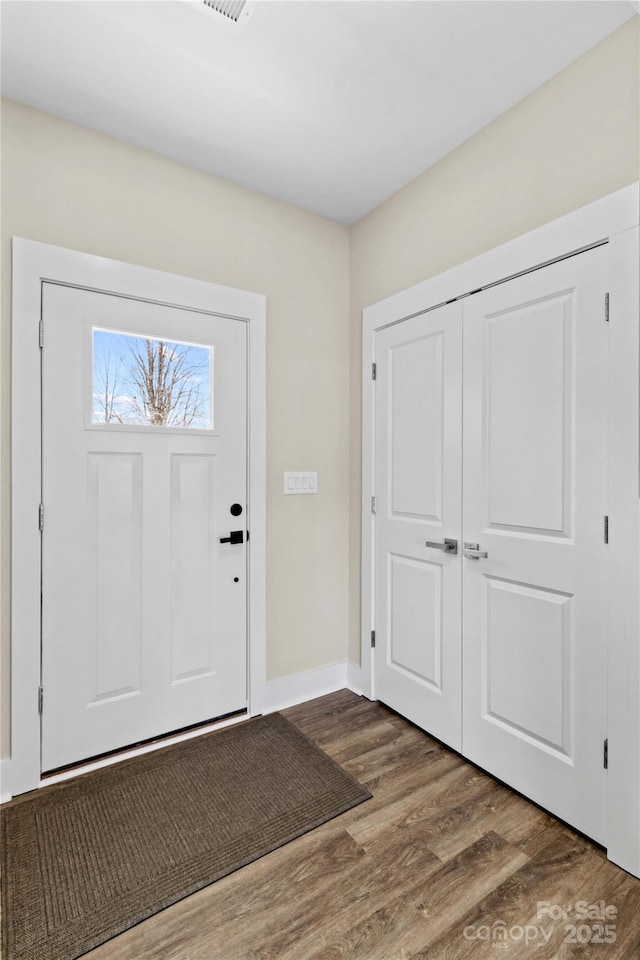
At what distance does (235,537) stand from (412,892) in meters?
1.52

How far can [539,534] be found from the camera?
178 cm

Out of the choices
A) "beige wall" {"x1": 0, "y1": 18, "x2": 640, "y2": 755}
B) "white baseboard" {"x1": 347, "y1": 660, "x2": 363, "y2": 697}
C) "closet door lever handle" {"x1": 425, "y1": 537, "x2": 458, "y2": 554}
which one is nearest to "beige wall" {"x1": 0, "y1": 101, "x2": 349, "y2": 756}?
"beige wall" {"x1": 0, "y1": 18, "x2": 640, "y2": 755}

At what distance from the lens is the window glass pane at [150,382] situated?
2.05 metres

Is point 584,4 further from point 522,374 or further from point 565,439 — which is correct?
point 565,439

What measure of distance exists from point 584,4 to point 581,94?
24 centimetres

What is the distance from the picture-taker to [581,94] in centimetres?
164

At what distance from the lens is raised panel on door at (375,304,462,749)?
83.5 inches

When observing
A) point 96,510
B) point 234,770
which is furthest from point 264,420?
point 234,770

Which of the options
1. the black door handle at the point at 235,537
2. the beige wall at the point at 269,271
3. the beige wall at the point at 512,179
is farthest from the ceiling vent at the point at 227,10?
the black door handle at the point at 235,537

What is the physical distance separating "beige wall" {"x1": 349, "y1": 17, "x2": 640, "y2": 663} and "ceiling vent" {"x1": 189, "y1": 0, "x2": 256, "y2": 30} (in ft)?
3.46

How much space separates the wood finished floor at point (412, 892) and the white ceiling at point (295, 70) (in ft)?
8.82

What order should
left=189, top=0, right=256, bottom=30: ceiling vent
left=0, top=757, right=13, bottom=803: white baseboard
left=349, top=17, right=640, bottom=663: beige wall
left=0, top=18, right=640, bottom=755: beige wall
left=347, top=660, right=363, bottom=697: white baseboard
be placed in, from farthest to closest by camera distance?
left=347, top=660, right=363, bottom=697: white baseboard
left=0, top=757, right=13, bottom=803: white baseboard
left=0, top=18, right=640, bottom=755: beige wall
left=349, top=17, right=640, bottom=663: beige wall
left=189, top=0, right=256, bottom=30: ceiling vent

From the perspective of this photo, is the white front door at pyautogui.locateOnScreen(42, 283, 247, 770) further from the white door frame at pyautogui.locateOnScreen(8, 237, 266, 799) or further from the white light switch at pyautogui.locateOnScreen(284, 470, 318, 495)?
the white light switch at pyautogui.locateOnScreen(284, 470, 318, 495)

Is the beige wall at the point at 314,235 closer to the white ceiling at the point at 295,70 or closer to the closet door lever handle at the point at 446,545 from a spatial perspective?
the white ceiling at the point at 295,70
